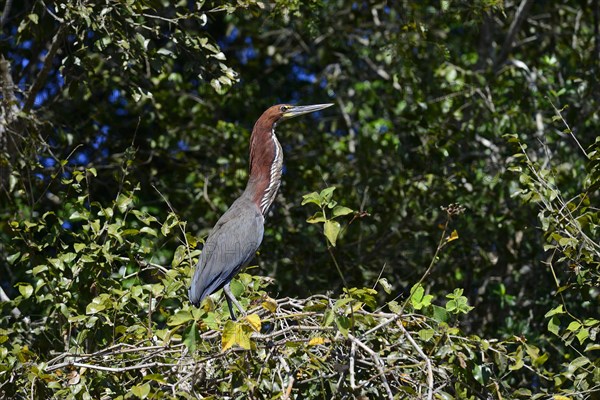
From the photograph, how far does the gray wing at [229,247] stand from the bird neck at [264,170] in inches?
3.5

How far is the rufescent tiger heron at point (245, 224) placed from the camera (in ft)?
15.5

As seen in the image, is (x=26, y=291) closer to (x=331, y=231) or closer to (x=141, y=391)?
(x=141, y=391)

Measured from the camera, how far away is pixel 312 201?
3654 millimetres

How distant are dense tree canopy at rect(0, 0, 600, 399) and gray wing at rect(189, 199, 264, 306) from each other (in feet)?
0.32

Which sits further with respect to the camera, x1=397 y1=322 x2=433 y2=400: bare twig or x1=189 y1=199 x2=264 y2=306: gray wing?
x1=189 y1=199 x2=264 y2=306: gray wing

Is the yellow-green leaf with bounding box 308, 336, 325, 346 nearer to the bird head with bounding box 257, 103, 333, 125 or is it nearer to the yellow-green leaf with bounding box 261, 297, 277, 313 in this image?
the yellow-green leaf with bounding box 261, 297, 277, 313

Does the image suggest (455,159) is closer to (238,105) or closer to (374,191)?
(374,191)

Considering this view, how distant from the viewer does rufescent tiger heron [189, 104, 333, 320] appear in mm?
4711

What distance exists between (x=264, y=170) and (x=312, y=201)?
1.63 m

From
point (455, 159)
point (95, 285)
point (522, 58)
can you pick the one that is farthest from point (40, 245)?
point (522, 58)

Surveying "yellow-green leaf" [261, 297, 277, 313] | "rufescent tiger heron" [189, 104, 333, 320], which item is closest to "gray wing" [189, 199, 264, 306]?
"rufescent tiger heron" [189, 104, 333, 320]

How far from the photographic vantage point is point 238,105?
716 centimetres

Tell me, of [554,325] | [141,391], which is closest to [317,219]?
[141,391]

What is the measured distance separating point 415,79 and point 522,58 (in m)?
1.69
